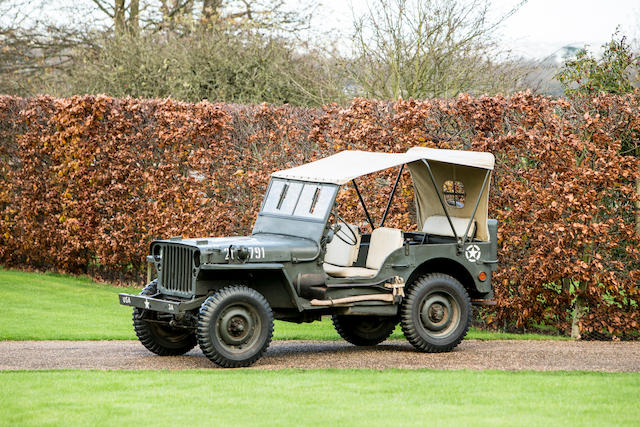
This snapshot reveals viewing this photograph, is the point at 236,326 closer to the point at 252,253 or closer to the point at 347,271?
the point at 252,253

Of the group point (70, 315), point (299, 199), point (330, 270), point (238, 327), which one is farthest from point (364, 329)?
point (70, 315)

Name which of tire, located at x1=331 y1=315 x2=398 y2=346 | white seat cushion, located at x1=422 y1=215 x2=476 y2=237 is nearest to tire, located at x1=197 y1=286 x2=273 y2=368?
tire, located at x1=331 y1=315 x2=398 y2=346

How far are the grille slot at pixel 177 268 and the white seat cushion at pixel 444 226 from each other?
2.84m

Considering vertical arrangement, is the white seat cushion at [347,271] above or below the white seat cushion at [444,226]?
below

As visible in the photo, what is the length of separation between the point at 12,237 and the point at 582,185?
982cm

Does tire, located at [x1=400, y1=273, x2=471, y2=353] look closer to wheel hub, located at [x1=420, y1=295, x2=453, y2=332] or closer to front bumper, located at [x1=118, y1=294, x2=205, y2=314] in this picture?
wheel hub, located at [x1=420, y1=295, x2=453, y2=332]

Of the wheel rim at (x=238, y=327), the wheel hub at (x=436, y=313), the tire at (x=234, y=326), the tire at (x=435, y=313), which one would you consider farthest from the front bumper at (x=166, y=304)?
the wheel hub at (x=436, y=313)

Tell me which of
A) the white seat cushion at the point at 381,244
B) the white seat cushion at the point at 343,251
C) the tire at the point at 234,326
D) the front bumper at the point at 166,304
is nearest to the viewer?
the tire at the point at 234,326

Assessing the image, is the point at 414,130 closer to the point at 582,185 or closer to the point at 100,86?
the point at 582,185

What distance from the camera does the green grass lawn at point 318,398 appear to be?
610 centimetres

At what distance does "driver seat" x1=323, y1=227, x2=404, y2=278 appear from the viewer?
9.13 meters

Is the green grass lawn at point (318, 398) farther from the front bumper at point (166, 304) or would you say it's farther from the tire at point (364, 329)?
the tire at point (364, 329)

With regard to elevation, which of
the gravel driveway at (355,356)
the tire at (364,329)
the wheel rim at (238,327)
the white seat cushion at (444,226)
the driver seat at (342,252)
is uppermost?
the white seat cushion at (444,226)

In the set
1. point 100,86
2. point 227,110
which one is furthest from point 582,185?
point 100,86
